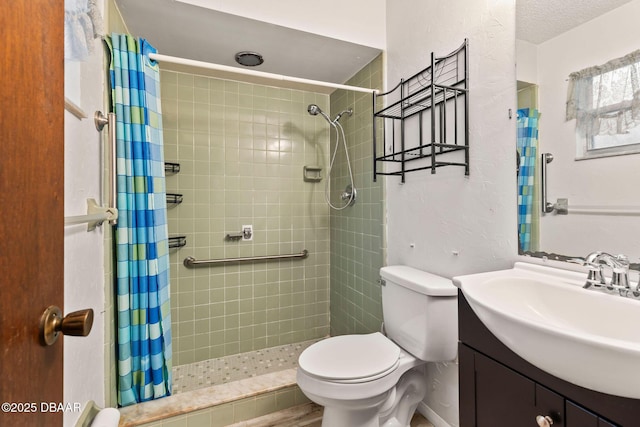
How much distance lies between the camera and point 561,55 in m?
1.01

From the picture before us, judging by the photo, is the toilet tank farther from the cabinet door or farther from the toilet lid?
the cabinet door

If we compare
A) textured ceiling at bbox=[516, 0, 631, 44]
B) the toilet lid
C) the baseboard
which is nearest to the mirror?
textured ceiling at bbox=[516, 0, 631, 44]

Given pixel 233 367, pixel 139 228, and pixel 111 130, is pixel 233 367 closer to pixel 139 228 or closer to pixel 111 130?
pixel 139 228

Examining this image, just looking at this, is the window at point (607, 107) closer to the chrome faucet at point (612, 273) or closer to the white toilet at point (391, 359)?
the chrome faucet at point (612, 273)

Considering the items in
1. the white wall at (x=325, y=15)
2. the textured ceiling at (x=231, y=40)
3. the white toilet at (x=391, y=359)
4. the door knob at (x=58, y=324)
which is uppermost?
the white wall at (x=325, y=15)

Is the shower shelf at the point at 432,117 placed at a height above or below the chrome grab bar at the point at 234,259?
above

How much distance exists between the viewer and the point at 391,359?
52.1 inches

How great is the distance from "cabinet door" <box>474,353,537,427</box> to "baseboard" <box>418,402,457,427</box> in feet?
2.25

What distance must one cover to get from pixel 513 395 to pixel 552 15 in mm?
1218

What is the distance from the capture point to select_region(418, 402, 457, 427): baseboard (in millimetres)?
1469

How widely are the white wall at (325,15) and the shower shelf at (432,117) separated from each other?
0.37m

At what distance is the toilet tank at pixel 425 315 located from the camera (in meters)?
1.27

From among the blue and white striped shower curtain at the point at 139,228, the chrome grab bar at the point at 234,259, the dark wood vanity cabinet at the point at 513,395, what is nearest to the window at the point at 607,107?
the dark wood vanity cabinet at the point at 513,395
